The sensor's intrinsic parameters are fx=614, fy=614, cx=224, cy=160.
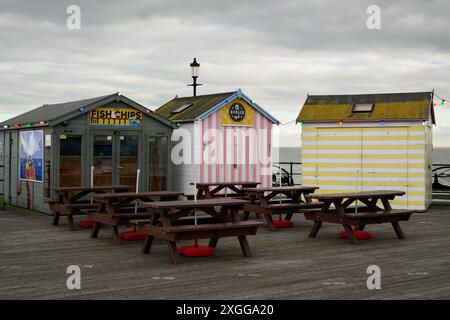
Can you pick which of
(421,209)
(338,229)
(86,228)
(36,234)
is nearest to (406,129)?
(421,209)

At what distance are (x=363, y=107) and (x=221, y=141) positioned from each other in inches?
149

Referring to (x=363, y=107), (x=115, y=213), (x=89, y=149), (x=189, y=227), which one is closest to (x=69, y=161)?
(x=89, y=149)

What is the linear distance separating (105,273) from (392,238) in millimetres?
5259

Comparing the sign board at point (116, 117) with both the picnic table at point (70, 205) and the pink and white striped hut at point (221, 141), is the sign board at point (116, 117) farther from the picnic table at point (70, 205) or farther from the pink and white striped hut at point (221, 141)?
the picnic table at point (70, 205)

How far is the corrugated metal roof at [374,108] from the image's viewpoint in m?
14.7

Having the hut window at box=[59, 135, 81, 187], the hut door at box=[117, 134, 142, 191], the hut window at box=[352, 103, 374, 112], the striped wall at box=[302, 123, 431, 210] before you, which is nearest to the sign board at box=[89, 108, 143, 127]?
the hut door at box=[117, 134, 142, 191]

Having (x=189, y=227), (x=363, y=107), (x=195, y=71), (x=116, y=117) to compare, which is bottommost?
(x=189, y=227)

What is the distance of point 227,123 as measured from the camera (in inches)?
649

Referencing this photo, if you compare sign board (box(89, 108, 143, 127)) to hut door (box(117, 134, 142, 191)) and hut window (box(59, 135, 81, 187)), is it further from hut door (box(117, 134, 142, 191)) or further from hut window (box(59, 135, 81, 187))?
hut window (box(59, 135, 81, 187))

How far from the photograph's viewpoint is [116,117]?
1416 centimetres

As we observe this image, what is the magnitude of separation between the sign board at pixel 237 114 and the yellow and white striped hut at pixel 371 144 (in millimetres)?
1623

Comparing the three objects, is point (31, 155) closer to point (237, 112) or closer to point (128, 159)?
point (128, 159)

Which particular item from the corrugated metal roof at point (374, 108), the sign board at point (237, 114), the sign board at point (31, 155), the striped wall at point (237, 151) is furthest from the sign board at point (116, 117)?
the corrugated metal roof at point (374, 108)

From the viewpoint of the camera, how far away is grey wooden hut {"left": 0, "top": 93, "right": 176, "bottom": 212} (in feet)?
44.0
